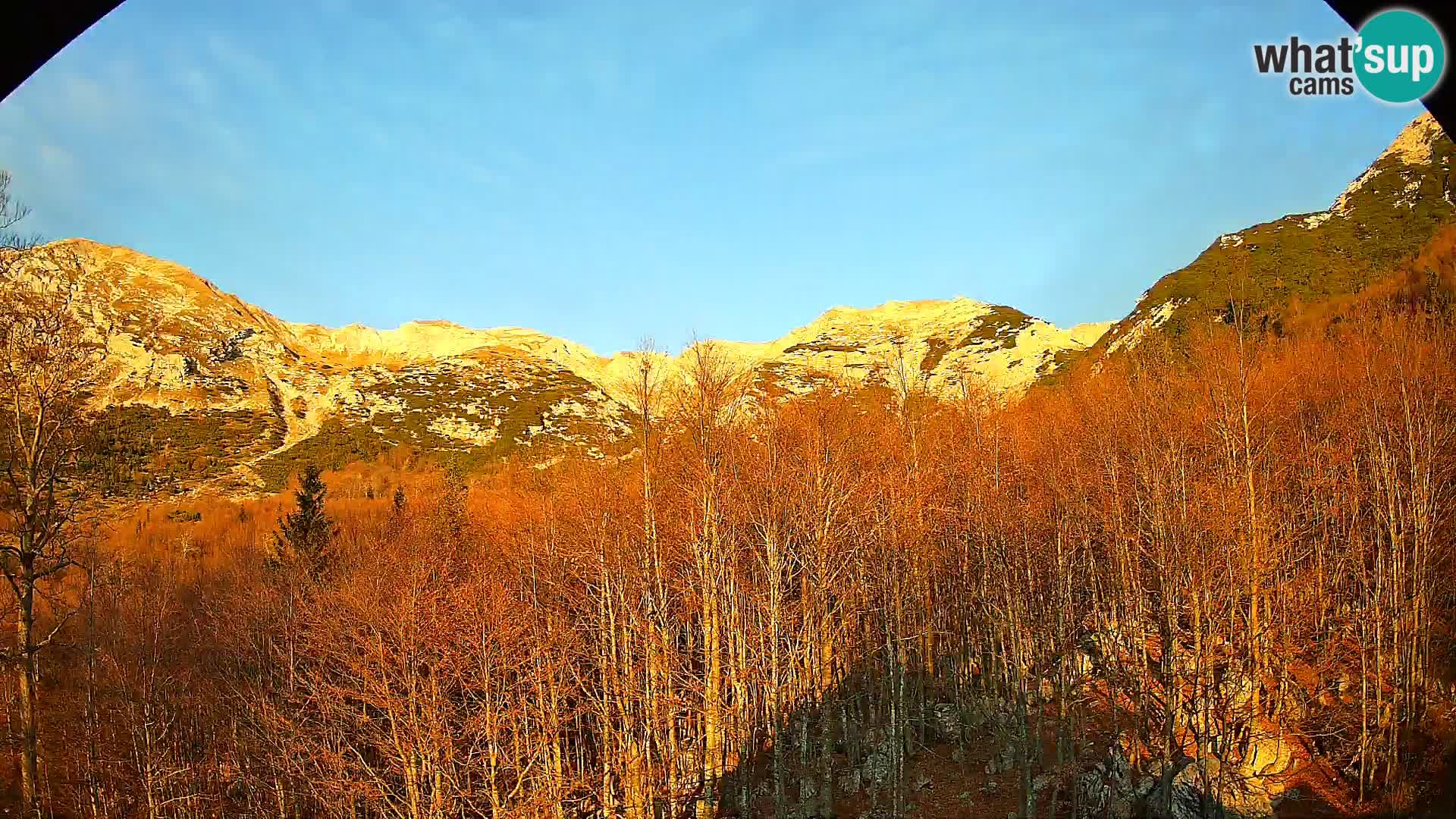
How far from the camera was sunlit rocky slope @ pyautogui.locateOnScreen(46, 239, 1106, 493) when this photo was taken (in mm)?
103881

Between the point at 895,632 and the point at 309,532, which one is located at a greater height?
the point at 309,532

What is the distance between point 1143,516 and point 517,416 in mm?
124098

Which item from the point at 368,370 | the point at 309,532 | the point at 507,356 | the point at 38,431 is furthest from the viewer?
the point at 507,356

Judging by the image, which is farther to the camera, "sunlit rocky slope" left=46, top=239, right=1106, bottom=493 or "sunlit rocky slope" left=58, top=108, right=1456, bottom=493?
"sunlit rocky slope" left=46, top=239, right=1106, bottom=493

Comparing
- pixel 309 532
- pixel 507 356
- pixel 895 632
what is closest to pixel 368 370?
pixel 507 356

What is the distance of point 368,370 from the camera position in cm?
15512

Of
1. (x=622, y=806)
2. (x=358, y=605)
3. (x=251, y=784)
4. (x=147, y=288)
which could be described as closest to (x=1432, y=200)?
(x=622, y=806)

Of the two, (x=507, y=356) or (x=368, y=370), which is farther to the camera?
(x=507, y=356)

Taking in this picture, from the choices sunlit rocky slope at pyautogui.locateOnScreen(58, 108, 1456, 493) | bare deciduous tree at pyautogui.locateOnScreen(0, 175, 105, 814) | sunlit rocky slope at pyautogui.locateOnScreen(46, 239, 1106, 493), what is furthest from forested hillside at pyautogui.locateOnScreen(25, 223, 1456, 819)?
sunlit rocky slope at pyautogui.locateOnScreen(46, 239, 1106, 493)

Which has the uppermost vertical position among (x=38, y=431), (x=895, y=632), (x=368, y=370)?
(x=368, y=370)

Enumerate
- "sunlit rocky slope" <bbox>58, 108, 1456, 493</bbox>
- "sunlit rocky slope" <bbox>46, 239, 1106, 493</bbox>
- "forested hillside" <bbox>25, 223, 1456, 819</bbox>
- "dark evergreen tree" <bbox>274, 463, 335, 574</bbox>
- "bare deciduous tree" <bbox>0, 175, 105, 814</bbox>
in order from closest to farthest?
"bare deciduous tree" <bbox>0, 175, 105, 814</bbox> < "forested hillside" <bbox>25, 223, 1456, 819</bbox> < "dark evergreen tree" <bbox>274, 463, 335, 574</bbox> < "sunlit rocky slope" <bbox>58, 108, 1456, 493</bbox> < "sunlit rocky slope" <bbox>46, 239, 1106, 493</bbox>

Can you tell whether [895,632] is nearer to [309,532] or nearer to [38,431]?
[38,431]

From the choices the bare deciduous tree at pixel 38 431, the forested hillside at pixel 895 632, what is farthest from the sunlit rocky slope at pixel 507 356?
the bare deciduous tree at pixel 38 431

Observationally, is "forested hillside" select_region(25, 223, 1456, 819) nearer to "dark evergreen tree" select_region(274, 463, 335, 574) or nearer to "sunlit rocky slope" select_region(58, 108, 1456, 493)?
"sunlit rocky slope" select_region(58, 108, 1456, 493)
